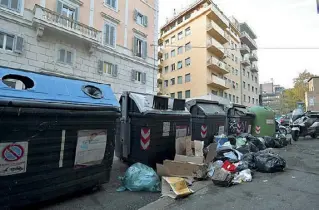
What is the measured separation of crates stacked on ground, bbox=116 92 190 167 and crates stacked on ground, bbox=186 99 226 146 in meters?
1.65

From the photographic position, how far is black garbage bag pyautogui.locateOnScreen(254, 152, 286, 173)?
421 cm

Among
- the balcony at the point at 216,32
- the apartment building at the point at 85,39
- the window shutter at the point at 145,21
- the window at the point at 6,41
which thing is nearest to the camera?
the window at the point at 6,41

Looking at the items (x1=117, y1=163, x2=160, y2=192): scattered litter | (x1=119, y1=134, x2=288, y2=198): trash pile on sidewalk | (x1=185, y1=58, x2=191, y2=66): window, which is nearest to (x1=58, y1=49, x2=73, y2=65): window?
(x1=119, y1=134, x2=288, y2=198): trash pile on sidewalk

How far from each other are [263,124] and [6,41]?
12.1 m

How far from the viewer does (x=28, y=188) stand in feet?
7.94

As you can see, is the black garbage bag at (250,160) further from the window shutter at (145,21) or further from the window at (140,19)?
the window shutter at (145,21)

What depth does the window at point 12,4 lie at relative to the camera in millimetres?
10055

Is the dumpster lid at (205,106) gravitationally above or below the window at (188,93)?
below

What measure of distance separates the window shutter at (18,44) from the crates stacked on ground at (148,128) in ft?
27.7

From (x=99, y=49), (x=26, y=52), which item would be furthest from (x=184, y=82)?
(x=26, y=52)

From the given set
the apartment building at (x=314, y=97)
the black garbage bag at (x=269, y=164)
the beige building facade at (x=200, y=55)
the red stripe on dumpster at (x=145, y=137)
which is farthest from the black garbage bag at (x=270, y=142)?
the apartment building at (x=314, y=97)

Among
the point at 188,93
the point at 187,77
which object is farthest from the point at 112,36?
the point at 187,77

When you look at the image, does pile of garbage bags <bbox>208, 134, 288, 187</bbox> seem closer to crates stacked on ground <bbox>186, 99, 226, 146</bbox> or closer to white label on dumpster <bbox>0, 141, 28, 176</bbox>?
crates stacked on ground <bbox>186, 99, 226, 146</bbox>

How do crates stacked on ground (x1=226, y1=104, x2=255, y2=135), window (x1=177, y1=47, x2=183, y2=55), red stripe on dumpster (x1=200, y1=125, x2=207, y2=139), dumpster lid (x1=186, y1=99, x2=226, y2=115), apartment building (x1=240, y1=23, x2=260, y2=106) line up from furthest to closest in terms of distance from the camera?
apartment building (x1=240, y1=23, x2=260, y2=106), window (x1=177, y1=47, x2=183, y2=55), crates stacked on ground (x1=226, y1=104, x2=255, y2=135), dumpster lid (x1=186, y1=99, x2=226, y2=115), red stripe on dumpster (x1=200, y1=125, x2=207, y2=139)
